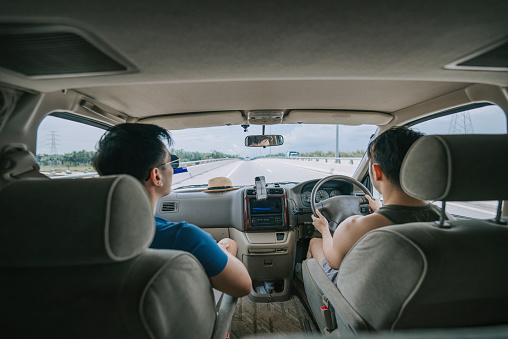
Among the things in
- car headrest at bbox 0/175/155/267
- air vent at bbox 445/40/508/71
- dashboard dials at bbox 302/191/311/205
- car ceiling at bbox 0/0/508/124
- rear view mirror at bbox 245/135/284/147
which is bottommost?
dashboard dials at bbox 302/191/311/205

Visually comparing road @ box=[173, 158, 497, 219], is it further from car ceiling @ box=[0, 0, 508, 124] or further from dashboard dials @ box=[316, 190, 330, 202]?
car ceiling @ box=[0, 0, 508, 124]

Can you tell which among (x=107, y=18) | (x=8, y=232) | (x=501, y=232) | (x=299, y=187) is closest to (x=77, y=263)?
(x=8, y=232)

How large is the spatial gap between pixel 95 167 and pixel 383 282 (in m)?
1.80

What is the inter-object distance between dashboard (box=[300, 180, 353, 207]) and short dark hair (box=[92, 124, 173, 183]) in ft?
8.19

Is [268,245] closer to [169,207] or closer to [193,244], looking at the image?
[169,207]

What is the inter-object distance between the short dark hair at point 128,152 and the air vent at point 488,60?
2.34 m

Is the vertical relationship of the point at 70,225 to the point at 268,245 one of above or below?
above

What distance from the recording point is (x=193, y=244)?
4.22 feet

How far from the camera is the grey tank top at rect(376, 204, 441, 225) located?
1.52m

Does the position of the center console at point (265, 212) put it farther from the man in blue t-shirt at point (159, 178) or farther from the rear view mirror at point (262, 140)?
the man in blue t-shirt at point (159, 178)

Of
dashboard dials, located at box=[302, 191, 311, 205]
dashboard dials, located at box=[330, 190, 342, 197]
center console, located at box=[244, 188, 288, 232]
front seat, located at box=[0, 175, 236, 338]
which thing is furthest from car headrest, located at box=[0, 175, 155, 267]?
dashboard dials, located at box=[330, 190, 342, 197]

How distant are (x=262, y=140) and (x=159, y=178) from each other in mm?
2692

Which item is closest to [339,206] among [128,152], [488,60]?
[488,60]

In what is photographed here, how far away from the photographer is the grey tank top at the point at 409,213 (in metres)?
1.52
